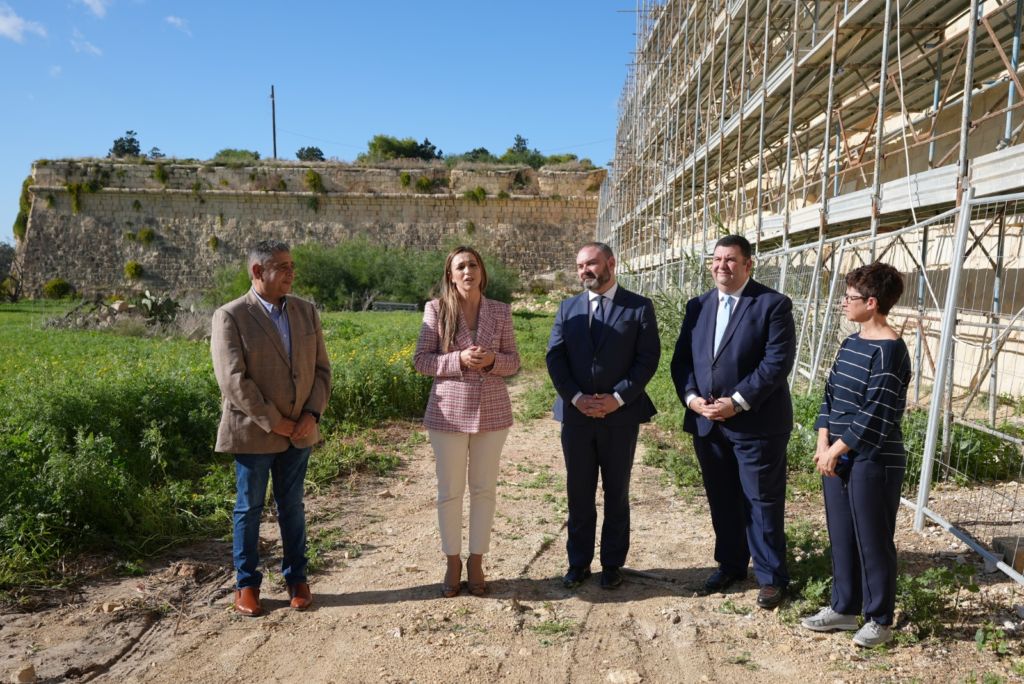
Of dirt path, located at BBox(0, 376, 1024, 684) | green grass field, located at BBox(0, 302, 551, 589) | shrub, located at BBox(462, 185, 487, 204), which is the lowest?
dirt path, located at BBox(0, 376, 1024, 684)

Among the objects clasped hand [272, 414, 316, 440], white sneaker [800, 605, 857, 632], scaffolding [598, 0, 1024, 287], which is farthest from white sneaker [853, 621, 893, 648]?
scaffolding [598, 0, 1024, 287]

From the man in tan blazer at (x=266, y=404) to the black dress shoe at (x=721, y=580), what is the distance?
1.92 meters

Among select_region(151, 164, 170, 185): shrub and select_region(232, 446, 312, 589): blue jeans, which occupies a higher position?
select_region(151, 164, 170, 185): shrub

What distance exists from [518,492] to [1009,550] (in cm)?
293

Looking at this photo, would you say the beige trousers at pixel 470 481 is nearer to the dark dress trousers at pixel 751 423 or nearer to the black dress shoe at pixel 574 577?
the black dress shoe at pixel 574 577

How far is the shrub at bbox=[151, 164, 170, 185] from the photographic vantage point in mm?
30686

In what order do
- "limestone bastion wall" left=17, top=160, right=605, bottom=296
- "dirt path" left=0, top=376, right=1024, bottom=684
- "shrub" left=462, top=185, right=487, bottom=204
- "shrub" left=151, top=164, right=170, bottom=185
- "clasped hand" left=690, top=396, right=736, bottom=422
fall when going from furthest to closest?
"shrub" left=151, top=164, right=170, bottom=185, "limestone bastion wall" left=17, top=160, right=605, bottom=296, "shrub" left=462, top=185, right=487, bottom=204, "clasped hand" left=690, top=396, right=736, bottom=422, "dirt path" left=0, top=376, right=1024, bottom=684

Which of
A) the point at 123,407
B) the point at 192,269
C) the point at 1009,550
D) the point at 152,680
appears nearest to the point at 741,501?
the point at 1009,550

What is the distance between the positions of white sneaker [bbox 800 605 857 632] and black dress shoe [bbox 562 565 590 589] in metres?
1.05

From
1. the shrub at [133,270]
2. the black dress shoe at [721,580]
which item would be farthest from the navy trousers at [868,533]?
the shrub at [133,270]

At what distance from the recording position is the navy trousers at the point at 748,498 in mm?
3152

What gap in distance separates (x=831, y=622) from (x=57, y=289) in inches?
1411

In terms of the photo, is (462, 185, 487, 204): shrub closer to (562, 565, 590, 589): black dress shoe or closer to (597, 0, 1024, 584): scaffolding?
(597, 0, 1024, 584): scaffolding

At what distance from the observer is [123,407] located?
5.44 m
